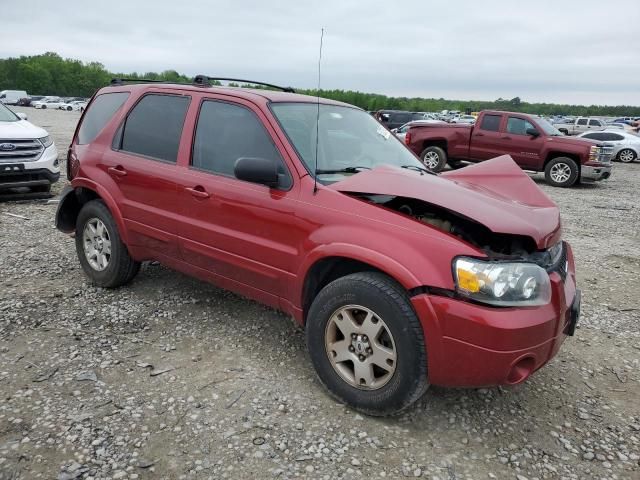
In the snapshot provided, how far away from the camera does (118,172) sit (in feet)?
13.4

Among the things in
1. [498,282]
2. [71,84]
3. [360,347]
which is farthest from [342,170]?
[71,84]

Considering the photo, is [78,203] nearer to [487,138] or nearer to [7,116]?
[7,116]

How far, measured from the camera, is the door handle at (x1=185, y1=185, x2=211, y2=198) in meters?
3.47

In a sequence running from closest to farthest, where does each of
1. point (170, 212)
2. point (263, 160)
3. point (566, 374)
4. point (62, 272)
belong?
point (263, 160) → point (566, 374) → point (170, 212) → point (62, 272)

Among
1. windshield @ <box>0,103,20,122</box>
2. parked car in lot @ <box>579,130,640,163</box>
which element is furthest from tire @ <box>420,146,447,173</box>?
parked car in lot @ <box>579,130,640,163</box>

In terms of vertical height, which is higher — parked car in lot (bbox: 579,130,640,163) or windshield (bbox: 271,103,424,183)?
windshield (bbox: 271,103,424,183)

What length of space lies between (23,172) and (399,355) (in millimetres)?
7414

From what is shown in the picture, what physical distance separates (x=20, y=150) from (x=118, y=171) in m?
4.79

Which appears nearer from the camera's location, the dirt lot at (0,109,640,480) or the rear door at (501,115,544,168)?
the dirt lot at (0,109,640,480)

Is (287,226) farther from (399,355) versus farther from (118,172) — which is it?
(118,172)

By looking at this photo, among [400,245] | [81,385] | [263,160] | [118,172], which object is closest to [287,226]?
[263,160]

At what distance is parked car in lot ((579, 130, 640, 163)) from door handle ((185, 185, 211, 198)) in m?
20.9

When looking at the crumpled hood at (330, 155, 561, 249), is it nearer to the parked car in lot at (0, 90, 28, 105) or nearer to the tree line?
the parked car in lot at (0, 90, 28, 105)

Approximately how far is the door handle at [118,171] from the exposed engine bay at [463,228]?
2129 millimetres
